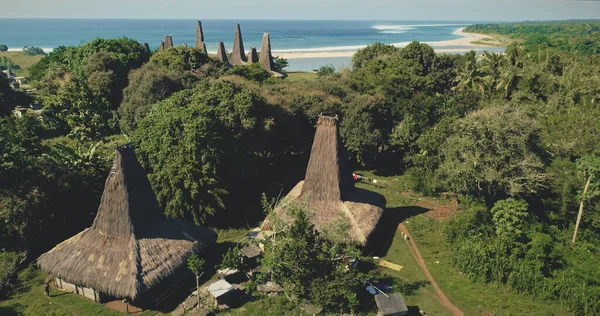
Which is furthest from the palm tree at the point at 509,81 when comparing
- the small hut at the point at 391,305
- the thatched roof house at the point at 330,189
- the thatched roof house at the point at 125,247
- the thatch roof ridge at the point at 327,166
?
the thatched roof house at the point at 125,247

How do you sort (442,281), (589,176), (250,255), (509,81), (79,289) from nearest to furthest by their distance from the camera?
(79,289)
(442,281)
(250,255)
(589,176)
(509,81)

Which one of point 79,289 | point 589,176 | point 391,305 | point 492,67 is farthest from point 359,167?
point 79,289

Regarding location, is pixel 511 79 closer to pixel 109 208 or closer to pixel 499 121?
pixel 499 121

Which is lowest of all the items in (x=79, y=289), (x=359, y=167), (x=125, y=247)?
(x=79, y=289)

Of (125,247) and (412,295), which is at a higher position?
(125,247)

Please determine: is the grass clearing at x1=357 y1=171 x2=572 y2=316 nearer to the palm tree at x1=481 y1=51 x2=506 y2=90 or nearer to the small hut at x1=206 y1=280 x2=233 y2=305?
the small hut at x1=206 y1=280 x2=233 y2=305

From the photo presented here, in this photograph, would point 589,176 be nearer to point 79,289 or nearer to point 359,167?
point 359,167

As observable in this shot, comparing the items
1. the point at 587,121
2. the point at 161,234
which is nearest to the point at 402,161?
the point at 587,121

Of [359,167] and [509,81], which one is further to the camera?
[509,81]
